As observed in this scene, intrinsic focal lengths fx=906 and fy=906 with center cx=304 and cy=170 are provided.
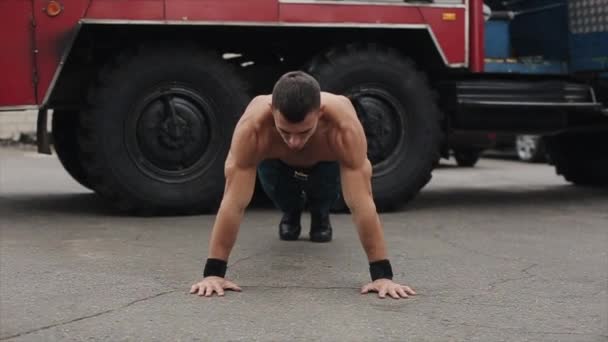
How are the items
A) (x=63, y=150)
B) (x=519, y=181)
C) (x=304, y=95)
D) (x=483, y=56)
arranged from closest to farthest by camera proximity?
(x=304, y=95) < (x=483, y=56) < (x=63, y=150) < (x=519, y=181)

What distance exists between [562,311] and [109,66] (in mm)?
3390

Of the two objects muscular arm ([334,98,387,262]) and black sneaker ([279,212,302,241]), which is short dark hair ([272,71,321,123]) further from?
black sneaker ([279,212,302,241])

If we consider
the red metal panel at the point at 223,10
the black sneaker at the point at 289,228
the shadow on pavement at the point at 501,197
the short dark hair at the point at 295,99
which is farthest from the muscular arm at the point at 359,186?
the shadow on pavement at the point at 501,197

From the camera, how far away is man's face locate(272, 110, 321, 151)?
3494mm

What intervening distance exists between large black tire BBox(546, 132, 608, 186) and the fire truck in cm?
150

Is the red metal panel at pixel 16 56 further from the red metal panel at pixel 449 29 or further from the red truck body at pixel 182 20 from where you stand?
the red metal panel at pixel 449 29

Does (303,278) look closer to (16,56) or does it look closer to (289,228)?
(289,228)

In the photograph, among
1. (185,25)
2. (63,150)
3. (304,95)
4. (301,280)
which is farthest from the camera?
(63,150)

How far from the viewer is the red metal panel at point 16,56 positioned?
5344mm

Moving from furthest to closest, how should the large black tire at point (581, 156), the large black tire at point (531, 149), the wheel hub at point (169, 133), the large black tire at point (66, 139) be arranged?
1. the large black tire at point (531, 149)
2. the large black tire at point (581, 156)
3. the large black tire at point (66, 139)
4. the wheel hub at point (169, 133)

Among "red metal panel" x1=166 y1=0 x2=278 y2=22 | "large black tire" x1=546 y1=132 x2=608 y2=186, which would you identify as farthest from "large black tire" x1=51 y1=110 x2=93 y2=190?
"large black tire" x1=546 y1=132 x2=608 y2=186

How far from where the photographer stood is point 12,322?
10.4ft

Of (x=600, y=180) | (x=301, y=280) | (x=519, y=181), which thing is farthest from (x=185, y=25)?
(x=519, y=181)

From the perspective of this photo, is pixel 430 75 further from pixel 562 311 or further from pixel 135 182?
pixel 562 311
